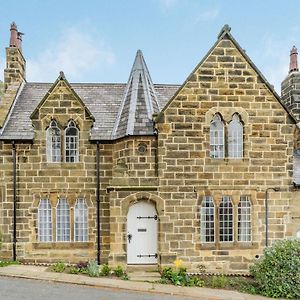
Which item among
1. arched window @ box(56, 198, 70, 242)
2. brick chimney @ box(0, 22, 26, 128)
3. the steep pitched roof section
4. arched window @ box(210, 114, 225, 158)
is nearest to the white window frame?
arched window @ box(56, 198, 70, 242)

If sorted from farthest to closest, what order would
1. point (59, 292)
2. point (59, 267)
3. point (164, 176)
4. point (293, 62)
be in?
point (293, 62) < point (164, 176) < point (59, 267) < point (59, 292)

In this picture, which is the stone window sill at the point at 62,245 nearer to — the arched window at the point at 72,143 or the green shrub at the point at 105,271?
the green shrub at the point at 105,271

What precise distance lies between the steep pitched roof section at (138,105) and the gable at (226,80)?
1392 mm

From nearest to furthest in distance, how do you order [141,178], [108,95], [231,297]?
[231,297] < [141,178] < [108,95]

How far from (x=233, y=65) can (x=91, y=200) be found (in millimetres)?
8243

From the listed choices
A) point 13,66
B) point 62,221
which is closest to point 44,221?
point 62,221

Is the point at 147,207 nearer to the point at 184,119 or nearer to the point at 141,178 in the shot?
the point at 141,178

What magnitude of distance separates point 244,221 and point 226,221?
2.42 feet

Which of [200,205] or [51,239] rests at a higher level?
[200,205]

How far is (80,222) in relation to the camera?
55.0ft

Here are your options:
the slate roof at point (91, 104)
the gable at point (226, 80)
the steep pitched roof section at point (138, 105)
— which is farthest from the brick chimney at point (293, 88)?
the steep pitched roof section at point (138, 105)

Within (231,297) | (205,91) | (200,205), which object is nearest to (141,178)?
(200,205)

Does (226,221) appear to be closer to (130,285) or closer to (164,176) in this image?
(164,176)

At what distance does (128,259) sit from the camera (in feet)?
51.9
